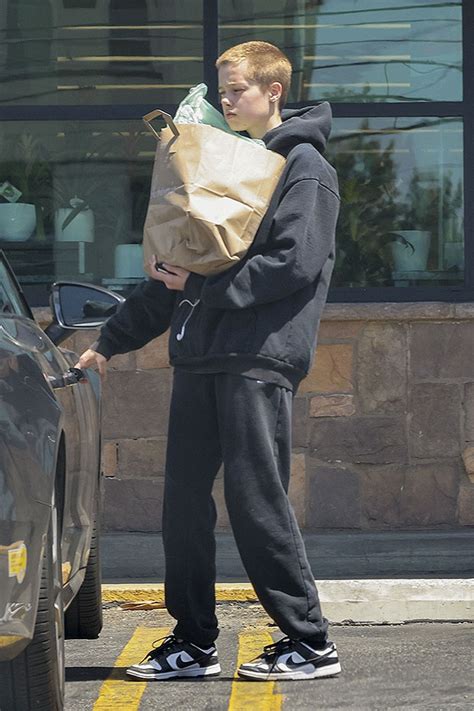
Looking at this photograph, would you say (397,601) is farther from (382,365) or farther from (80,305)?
(382,365)

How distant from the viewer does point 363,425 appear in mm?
7766

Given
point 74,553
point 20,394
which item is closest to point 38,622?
point 20,394

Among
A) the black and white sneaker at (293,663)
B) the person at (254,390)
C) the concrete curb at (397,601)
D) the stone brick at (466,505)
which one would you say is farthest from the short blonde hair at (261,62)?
the stone brick at (466,505)

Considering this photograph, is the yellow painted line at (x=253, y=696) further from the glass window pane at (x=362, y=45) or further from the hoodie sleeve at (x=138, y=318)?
the glass window pane at (x=362, y=45)

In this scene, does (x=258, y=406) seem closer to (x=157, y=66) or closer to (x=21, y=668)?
(x=21, y=668)

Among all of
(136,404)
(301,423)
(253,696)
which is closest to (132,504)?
(136,404)

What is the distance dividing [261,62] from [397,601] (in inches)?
88.7

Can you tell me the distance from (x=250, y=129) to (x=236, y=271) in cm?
51

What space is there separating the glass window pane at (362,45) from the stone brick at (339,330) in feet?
3.95

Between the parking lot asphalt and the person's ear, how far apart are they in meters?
1.73

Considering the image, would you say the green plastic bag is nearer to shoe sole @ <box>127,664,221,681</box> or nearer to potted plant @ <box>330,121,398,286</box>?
shoe sole @ <box>127,664,221,681</box>

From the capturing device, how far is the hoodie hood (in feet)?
15.4

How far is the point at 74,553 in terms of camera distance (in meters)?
4.42

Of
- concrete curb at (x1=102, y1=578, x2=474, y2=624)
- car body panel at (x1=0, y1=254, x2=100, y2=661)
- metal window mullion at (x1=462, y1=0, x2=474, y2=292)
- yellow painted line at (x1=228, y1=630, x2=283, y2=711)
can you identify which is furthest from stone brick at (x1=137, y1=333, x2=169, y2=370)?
car body panel at (x1=0, y1=254, x2=100, y2=661)
